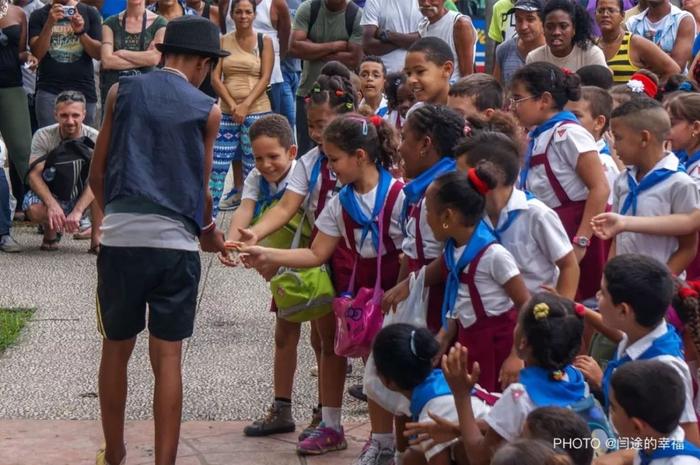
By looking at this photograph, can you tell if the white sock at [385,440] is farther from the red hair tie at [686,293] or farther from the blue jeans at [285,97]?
the blue jeans at [285,97]

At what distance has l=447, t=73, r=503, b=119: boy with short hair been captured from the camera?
5848 millimetres

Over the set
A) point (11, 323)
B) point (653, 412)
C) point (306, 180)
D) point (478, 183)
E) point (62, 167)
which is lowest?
point (11, 323)

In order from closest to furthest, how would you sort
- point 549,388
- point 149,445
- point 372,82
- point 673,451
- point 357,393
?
point 673,451
point 549,388
point 149,445
point 357,393
point 372,82

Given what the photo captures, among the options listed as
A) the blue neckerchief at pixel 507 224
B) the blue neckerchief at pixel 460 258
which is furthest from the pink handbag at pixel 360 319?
the blue neckerchief at pixel 507 224

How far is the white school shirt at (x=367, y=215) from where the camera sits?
523 centimetres

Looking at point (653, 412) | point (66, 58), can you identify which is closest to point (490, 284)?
point (653, 412)

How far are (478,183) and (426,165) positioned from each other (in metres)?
0.58

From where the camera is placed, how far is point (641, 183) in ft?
16.9

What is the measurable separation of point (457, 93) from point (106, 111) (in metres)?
1.81

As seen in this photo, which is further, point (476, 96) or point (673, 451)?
point (476, 96)

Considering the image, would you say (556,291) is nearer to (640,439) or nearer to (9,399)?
(640,439)

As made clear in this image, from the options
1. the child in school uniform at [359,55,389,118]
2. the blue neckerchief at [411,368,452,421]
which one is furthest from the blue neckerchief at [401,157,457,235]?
the child in school uniform at [359,55,389,118]

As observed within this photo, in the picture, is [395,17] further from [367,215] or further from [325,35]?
[367,215]

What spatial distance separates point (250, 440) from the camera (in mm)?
5695
